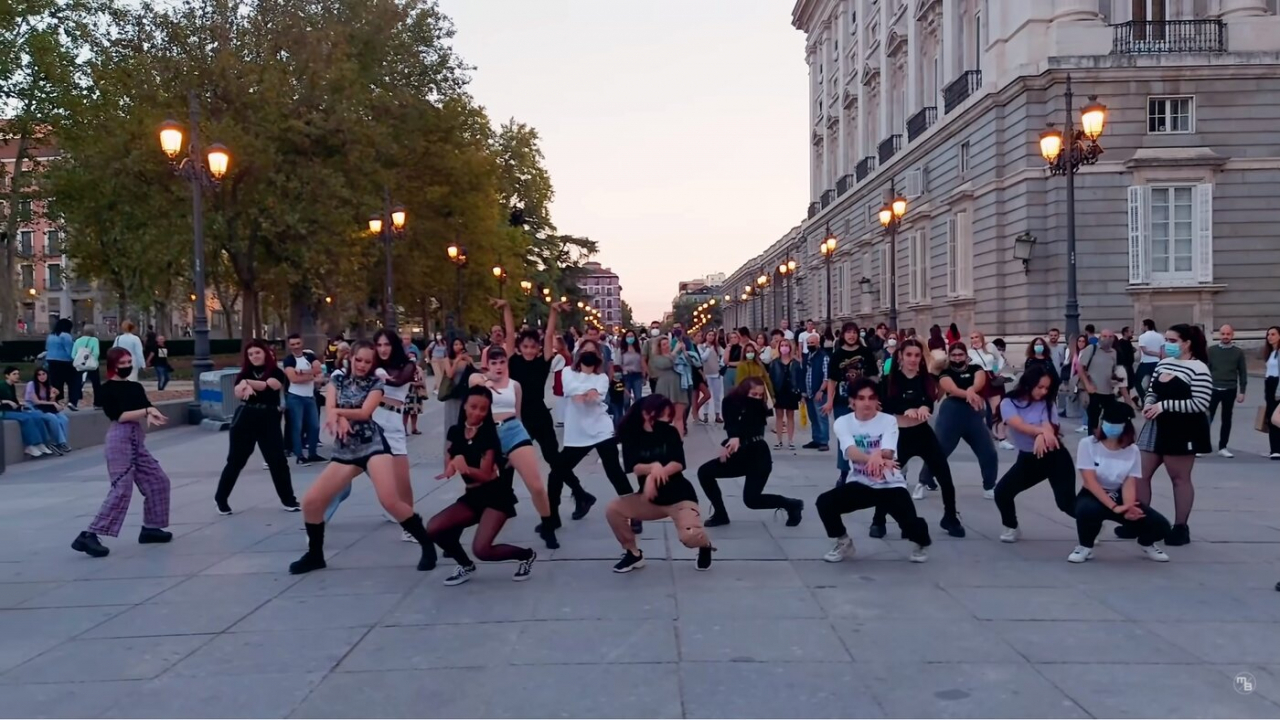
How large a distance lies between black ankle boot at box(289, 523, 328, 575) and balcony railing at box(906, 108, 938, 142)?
37.1 m

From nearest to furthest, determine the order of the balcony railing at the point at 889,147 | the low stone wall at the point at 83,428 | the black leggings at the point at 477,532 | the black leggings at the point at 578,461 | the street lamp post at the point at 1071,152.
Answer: the black leggings at the point at 477,532, the black leggings at the point at 578,461, the low stone wall at the point at 83,428, the street lamp post at the point at 1071,152, the balcony railing at the point at 889,147

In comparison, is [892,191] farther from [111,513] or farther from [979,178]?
[111,513]

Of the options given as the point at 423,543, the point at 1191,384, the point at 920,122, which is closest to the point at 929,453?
the point at 1191,384

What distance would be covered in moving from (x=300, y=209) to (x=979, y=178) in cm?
2115

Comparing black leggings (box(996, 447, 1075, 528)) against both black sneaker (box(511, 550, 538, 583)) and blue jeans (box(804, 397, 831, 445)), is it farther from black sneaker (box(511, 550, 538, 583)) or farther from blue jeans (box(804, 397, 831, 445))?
blue jeans (box(804, 397, 831, 445))

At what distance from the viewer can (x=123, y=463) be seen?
29.1 ft

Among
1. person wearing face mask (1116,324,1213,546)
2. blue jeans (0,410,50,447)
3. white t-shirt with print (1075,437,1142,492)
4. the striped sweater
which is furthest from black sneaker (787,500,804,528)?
blue jeans (0,410,50,447)

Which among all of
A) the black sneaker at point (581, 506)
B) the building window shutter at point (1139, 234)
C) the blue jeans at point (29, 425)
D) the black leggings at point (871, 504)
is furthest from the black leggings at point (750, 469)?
the building window shutter at point (1139, 234)

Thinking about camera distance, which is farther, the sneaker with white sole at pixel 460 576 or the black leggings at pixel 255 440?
the black leggings at pixel 255 440

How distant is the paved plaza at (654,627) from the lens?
5094mm

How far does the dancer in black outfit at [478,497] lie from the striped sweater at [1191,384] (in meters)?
4.92

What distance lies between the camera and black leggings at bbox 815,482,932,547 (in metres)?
7.81

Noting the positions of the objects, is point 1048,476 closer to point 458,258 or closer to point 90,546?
point 90,546

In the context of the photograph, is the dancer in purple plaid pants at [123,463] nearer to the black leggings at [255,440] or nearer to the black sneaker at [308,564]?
the black leggings at [255,440]
